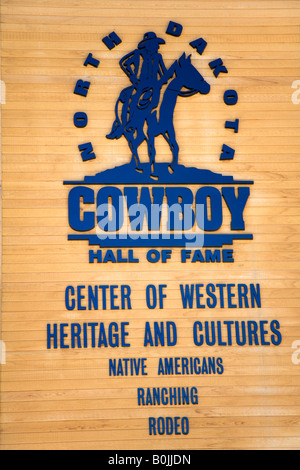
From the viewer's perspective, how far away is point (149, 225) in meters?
4.71

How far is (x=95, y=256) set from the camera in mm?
4641

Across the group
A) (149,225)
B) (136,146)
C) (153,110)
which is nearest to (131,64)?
(153,110)

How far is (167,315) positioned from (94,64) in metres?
2.13

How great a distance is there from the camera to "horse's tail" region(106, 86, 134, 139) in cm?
482

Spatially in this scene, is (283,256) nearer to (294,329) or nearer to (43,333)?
(294,329)

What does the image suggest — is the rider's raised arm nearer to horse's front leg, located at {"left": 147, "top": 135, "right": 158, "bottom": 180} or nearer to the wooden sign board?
the wooden sign board

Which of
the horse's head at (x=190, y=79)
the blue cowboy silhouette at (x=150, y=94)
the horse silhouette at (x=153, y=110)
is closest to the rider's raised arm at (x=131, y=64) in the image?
the blue cowboy silhouette at (x=150, y=94)

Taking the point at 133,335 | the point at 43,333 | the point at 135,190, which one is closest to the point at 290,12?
the point at 135,190

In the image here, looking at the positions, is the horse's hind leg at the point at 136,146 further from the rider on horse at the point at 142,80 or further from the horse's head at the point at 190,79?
the horse's head at the point at 190,79

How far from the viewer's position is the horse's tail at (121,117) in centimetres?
482

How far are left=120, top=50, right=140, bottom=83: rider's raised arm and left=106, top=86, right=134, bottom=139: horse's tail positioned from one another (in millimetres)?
114

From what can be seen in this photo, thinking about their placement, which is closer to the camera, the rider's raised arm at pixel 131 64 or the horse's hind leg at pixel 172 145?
the horse's hind leg at pixel 172 145

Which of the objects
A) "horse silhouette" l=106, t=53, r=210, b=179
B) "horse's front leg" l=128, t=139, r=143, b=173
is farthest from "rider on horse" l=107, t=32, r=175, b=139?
"horse's front leg" l=128, t=139, r=143, b=173

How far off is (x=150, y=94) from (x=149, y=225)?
1.09m
